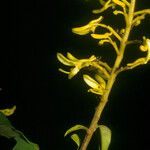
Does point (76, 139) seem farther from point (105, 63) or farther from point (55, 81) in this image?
point (55, 81)

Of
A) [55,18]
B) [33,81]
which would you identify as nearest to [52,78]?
[33,81]

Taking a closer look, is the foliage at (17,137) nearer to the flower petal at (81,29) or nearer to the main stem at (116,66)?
the main stem at (116,66)

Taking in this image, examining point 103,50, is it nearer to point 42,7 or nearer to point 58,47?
point 58,47

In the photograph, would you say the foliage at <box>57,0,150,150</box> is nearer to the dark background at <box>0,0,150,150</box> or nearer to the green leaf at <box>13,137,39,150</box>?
the green leaf at <box>13,137,39,150</box>

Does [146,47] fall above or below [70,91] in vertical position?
above

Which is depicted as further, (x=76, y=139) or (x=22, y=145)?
(x=76, y=139)

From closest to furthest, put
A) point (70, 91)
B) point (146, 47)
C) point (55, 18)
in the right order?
1. point (146, 47)
2. point (70, 91)
3. point (55, 18)

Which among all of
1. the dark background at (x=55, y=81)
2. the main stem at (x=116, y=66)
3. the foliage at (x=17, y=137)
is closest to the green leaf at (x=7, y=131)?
the foliage at (x=17, y=137)

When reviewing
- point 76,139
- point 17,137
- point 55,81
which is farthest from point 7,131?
point 55,81
